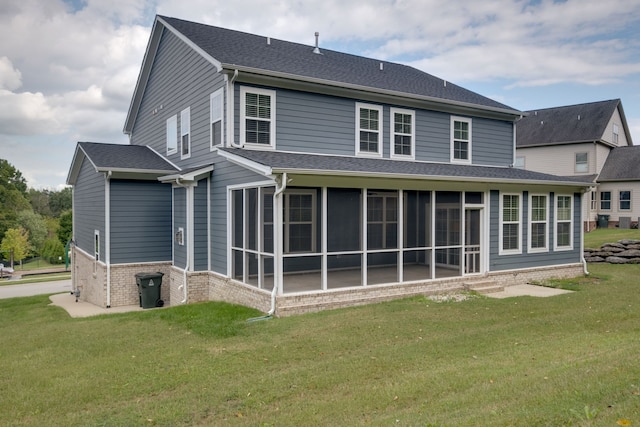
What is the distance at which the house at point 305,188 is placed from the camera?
1120cm

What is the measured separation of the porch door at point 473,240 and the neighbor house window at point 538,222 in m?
→ 1.88

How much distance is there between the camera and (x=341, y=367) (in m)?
6.38

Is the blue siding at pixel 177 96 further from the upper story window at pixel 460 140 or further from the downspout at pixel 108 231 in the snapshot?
A: the upper story window at pixel 460 140

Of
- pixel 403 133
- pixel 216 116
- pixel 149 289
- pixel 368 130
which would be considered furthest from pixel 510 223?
pixel 149 289

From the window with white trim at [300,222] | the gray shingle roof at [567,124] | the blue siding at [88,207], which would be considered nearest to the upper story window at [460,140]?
the window with white trim at [300,222]

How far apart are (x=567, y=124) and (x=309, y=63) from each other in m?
25.6

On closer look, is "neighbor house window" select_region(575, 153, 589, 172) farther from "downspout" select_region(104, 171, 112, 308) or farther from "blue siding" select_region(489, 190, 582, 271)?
"downspout" select_region(104, 171, 112, 308)

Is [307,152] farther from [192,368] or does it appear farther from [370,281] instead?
[192,368]

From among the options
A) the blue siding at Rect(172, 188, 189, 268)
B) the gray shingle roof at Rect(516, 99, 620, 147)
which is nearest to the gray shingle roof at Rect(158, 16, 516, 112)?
the blue siding at Rect(172, 188, 189, 268)

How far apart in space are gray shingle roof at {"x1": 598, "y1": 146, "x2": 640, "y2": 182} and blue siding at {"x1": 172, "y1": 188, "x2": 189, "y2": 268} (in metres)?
28.1

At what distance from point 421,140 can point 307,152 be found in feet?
13.4

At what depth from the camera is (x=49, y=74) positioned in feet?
77.2

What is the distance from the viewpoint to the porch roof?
31.7ft

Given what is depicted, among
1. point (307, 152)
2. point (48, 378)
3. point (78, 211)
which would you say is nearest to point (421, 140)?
point (307, 152)
